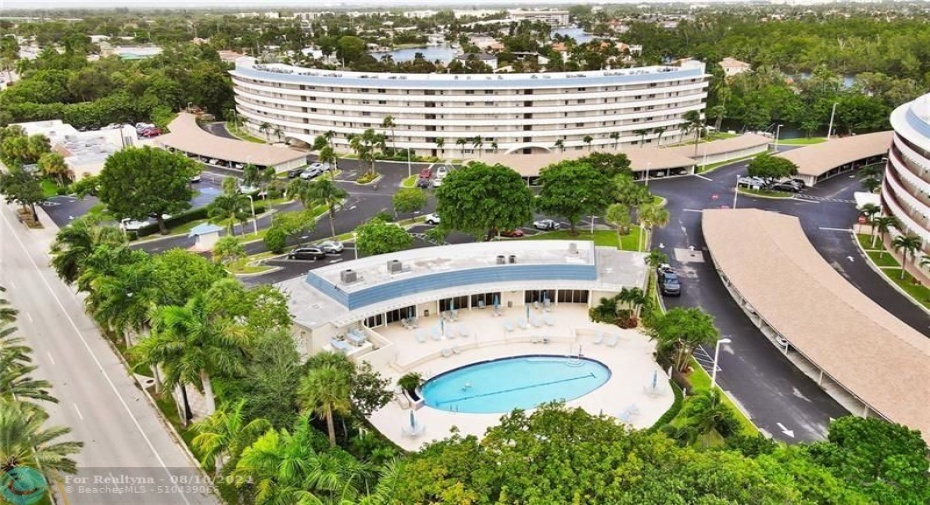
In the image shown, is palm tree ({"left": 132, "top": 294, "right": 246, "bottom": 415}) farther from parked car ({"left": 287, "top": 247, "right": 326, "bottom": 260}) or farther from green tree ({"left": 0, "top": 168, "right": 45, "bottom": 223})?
green tree ({"left": 0, "top": 168, "right": 45, "bottom": 223})

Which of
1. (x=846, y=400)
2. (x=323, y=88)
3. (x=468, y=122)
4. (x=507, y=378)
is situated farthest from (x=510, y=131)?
(x=846, y=400)

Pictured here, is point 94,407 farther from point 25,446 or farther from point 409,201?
point 409,201

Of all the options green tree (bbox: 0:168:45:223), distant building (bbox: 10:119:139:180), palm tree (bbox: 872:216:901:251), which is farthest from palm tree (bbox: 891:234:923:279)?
distant building (bbox: 10:119:139:180)

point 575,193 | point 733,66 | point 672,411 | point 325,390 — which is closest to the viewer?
point 325,390

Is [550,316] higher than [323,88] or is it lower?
lower

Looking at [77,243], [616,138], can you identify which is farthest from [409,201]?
[616,138]

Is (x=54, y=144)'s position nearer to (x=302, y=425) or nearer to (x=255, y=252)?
(x=255, y=252)
